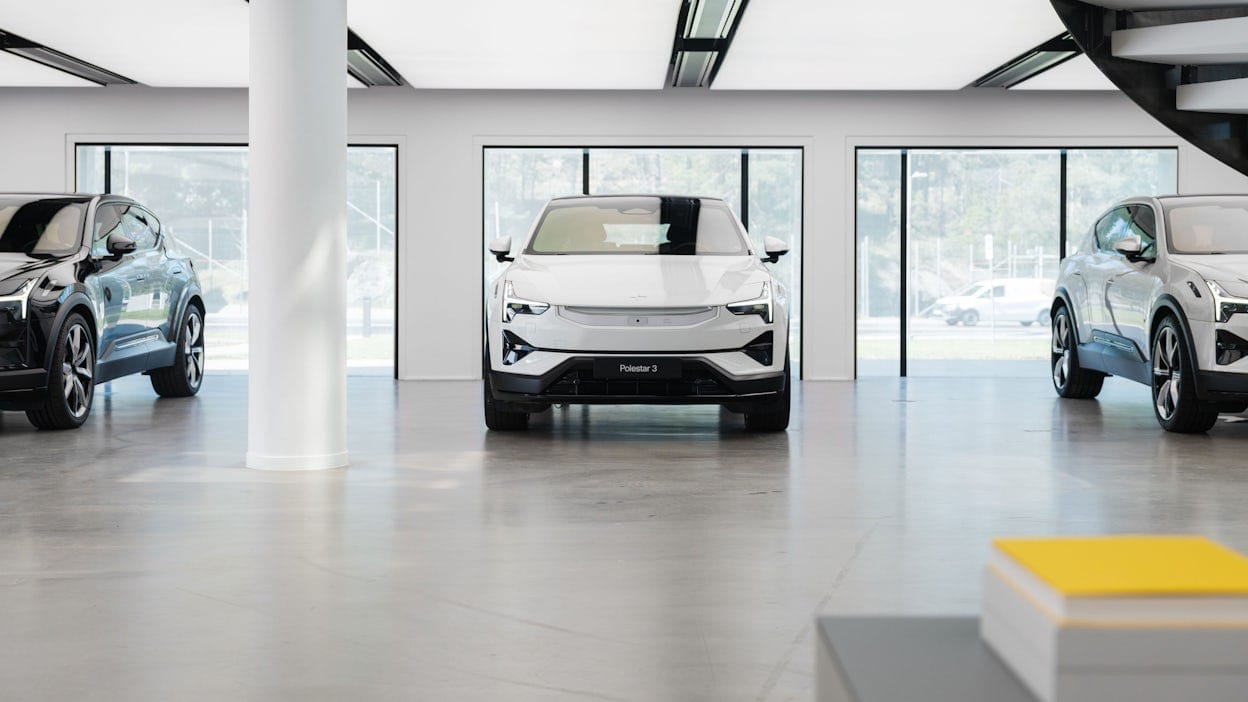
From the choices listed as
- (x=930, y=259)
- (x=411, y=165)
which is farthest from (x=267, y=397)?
(x=930, y=259)

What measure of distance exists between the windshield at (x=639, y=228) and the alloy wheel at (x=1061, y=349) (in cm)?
365

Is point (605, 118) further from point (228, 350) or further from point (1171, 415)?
point (1171, 415)

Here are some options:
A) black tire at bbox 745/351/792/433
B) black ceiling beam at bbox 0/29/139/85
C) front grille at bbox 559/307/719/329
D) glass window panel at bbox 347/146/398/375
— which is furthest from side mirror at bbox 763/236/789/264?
black ceiling beam at bbox 0/29/139/85

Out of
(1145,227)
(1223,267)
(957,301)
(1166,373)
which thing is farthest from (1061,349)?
(957,301)

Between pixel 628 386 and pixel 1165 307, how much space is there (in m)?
3.53

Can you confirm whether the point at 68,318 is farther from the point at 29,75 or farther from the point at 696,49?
the point at 29,75

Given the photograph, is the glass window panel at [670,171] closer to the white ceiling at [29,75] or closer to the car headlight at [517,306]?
the white ceiling at [29,75]

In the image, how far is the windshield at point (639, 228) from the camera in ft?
25.9

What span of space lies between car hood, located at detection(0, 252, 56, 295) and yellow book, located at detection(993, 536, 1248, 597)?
Answer: 23.8 feet

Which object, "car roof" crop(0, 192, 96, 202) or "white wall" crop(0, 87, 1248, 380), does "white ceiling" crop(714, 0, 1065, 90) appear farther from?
"car roof" crop(0, 192, 96, 202)

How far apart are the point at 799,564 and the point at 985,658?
2709 mm

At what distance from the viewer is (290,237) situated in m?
6.22

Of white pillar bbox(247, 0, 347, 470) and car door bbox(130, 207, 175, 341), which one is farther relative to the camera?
car door bbox(130, 207, 175, 341)

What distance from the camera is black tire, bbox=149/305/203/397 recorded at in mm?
10203
